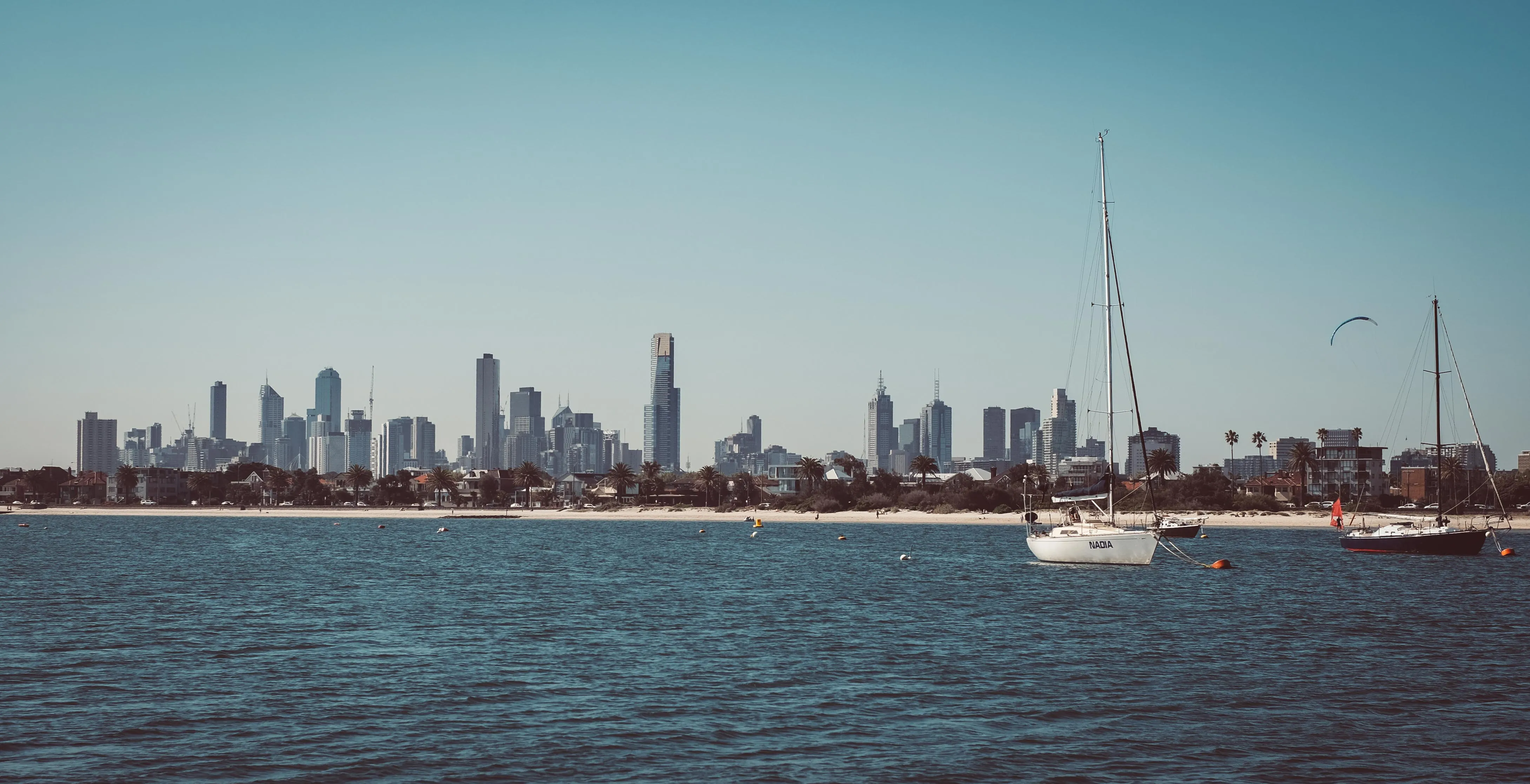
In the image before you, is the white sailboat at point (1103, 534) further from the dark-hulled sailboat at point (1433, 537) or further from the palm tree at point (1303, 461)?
the palm tree at point (1303, 461)

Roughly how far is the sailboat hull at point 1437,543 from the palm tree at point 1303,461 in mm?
92123

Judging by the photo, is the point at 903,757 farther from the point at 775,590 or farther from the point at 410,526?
the point at 410,526

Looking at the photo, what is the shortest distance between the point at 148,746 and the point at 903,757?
14804mm

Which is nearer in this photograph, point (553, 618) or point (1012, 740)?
point (1012, 740)

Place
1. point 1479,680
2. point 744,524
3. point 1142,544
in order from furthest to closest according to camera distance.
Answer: point 744,524 → point 1142,544 → point 1479,680

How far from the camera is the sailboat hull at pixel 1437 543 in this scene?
85750 mm

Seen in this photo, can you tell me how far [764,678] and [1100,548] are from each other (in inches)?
1622

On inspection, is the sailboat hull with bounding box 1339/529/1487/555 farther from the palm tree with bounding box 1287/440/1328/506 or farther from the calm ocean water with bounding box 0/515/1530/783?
the palm tree with bounding box 1287/440/1328/506

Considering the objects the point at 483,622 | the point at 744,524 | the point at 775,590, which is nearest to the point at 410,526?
the point at 744,524

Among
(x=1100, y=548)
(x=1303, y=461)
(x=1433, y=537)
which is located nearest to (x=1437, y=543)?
(x=1433, y=537)

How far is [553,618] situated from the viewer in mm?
47281

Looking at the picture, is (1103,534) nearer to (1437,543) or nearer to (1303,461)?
(1437,543)

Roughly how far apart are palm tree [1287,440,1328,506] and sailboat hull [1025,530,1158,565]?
393ft

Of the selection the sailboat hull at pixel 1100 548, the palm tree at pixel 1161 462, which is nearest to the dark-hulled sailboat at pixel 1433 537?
the sailboat hull at pixel 1100 548
